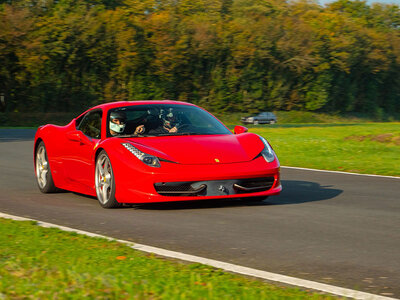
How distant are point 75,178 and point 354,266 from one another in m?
5.40

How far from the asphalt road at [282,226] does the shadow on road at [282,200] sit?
0.01 metres

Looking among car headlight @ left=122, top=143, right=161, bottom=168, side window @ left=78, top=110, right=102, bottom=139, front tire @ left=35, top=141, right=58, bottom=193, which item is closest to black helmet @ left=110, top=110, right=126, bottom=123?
side window @ left=78, top=110, right=102, bottom=139

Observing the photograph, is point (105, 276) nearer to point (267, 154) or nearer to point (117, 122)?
point (267, 154)

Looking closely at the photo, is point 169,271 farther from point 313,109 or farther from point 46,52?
point 313,109

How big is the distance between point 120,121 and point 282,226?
308cm

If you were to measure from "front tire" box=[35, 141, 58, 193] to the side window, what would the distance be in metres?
1.02

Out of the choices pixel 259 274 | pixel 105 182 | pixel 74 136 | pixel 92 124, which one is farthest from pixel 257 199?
pixel 259 274

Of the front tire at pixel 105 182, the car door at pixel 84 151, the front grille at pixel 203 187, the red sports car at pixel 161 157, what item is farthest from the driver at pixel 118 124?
the front grille at pixel 203 187

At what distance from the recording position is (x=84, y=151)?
32.4 ft

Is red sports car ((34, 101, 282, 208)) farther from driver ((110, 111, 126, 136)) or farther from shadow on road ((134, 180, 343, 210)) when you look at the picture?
shadow on road ((134, 180, 343, 210))

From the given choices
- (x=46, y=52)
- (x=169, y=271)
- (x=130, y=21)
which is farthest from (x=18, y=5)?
(x=169, y=271)

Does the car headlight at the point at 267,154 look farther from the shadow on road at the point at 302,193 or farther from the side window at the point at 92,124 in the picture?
the side window at the point at 92,124

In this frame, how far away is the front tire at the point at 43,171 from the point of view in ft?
36.3

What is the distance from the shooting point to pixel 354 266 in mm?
5645
